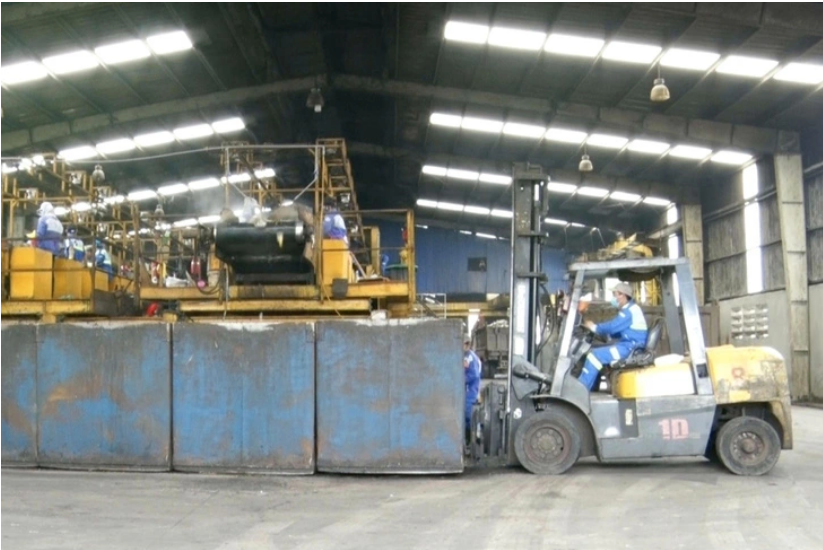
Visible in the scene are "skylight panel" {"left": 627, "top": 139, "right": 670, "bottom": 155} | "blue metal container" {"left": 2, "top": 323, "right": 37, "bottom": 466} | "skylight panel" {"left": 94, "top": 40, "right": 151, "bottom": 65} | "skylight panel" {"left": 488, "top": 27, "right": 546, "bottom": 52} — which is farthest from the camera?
"skylight panel" {"left": 627, "top": 139, "right": 670, "bottom": 155}

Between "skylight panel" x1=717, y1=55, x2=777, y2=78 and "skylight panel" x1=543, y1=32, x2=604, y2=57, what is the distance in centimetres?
263

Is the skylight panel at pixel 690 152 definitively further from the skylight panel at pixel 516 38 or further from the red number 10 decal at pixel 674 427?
the red number 10 decal at pixel 674 427

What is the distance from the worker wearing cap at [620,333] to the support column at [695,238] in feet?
56.7

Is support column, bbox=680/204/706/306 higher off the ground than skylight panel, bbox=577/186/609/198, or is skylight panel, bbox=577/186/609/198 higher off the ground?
skylight panel, bbox=577/186/609/198

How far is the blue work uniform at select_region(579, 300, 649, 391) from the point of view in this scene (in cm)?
857

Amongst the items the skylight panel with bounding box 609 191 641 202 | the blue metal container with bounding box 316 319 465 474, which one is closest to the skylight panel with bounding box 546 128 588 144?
the skylight panel with bounding box 609 191 641 202

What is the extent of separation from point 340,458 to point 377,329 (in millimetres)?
1503

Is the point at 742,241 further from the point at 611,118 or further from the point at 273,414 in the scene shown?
the point at 273,414

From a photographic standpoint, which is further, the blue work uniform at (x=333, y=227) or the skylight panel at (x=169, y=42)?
the skylight panel at (x=169, y=42)

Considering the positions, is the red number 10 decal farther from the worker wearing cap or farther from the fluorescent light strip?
the fluorescent light strip

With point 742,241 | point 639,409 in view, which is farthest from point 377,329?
point 742,241

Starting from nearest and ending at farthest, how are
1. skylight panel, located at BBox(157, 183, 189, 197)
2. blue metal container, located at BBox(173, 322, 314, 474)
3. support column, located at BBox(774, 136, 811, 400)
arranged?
blue metal container, located at BBox(173, 322, 314, 474) → support column, located at BBox(774, 136, 811, 400) → skylight panel, located at BBox(157, 183, 189, 197)

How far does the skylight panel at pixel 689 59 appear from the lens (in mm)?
15540

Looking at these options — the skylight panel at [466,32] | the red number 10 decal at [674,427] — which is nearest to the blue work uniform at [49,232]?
the skylight panel at [466,32]
